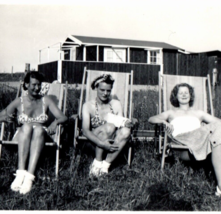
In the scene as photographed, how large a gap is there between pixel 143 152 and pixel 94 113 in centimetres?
92

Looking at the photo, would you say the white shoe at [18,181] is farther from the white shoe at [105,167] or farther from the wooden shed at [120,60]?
the wooden shed at [120,60]

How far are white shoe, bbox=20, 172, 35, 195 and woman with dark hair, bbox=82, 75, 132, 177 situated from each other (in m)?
0.66

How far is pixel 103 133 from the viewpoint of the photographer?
3.29m

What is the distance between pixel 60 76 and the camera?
50.7 ft

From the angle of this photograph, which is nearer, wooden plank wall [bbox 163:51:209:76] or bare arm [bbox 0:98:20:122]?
bare arm [bbox 0:98:20:122]

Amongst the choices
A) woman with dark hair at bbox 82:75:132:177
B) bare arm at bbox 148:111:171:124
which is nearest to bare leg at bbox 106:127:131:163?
woman with dark hair at bbox 82:75:132:177

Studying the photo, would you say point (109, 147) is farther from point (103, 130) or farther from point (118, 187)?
point (118, 187)

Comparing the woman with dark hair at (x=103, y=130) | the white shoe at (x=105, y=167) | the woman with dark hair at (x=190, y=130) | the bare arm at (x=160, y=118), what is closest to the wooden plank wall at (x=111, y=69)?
the woman with dark hair at (x=190, y=130)

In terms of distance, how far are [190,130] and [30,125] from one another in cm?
179

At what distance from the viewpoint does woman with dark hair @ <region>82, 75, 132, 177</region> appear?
3259 mm

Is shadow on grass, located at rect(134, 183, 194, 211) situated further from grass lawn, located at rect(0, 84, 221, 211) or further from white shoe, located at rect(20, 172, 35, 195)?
white shoe, located at rect(20, 172, 35, 195)

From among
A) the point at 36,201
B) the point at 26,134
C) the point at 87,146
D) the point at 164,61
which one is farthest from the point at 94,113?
the point at 164,61

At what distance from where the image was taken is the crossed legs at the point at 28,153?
2.84m

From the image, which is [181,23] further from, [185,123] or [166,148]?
[166,148]
